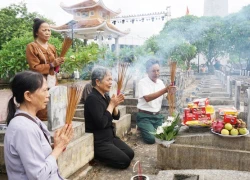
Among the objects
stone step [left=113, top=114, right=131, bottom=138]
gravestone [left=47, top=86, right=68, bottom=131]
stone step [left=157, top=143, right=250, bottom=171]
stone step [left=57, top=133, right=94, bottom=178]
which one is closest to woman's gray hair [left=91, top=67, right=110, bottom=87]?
gravestone [left=47, top=86, right=68, bottom=131]

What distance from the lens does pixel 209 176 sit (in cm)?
224

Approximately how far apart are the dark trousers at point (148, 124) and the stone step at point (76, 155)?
1280mm

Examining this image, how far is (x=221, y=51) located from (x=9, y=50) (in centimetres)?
2097

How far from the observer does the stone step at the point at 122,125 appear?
181 inches

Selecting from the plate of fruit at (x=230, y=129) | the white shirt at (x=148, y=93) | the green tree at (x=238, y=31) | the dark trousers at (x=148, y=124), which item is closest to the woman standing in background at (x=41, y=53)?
the white shirt at (x=148, y=93)

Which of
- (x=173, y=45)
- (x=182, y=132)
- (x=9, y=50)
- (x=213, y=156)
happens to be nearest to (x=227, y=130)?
(x=213, y=156)

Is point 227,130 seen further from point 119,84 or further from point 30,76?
point 30,76

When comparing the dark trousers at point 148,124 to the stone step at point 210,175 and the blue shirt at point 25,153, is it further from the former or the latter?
the blue shirt at point 25,153

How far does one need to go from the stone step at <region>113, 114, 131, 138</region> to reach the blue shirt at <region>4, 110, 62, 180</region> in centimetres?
298

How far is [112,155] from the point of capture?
342 cm

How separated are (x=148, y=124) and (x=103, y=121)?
4.70ft

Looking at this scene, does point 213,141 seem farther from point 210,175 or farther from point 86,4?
point 86,4

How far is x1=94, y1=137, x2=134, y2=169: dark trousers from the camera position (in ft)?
11.2

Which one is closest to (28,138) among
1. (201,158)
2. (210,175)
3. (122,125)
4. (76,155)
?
(210,175)
